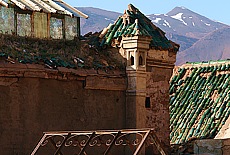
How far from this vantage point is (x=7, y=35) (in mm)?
18250

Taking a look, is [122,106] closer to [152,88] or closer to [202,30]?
[152,88]

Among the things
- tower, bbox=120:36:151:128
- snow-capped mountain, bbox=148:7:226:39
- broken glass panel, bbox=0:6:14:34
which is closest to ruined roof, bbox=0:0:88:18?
broken glass panel, bbox=0:6:14:34

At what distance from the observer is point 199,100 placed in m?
24.1

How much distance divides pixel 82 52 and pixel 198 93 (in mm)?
6474

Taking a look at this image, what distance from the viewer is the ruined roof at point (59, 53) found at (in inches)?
687

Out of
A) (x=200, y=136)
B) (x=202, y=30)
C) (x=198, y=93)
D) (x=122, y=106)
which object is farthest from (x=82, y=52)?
(x=202, y=30)

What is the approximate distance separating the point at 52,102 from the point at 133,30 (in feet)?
9.45

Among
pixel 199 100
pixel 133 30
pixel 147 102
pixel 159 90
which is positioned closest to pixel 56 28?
pixel 133 30

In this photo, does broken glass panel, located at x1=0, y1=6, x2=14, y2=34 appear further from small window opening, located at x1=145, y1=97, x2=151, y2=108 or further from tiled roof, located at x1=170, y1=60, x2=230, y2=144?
tiled roof, located at x1=170, y1=60, x2=230, y2=144

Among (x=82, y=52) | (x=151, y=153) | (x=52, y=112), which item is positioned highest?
(x=82, y=52)

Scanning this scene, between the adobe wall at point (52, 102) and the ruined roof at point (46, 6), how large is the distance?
2052mm

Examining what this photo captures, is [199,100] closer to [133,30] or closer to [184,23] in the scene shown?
[133,30]

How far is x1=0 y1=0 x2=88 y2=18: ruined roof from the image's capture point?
741 inches

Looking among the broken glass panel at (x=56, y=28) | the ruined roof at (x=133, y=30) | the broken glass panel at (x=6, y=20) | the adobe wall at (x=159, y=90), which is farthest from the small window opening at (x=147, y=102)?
the broken glass panel at (x=6, y=20)
